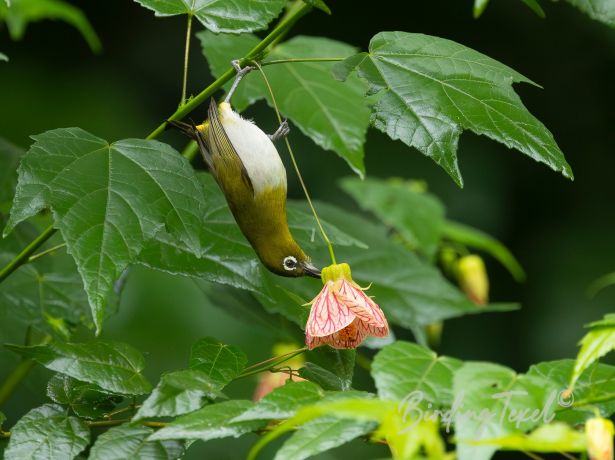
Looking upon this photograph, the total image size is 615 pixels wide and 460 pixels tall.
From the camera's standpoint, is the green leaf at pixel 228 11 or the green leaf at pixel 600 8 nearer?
the green leaf at pixel 600 8

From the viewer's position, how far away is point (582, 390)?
1.09m

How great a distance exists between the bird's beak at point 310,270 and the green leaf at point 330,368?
14cm

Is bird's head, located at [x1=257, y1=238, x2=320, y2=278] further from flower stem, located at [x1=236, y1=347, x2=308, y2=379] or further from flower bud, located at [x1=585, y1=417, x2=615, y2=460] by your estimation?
flower bud, located at [x1=585, y1=417, x2=615, y2=460]

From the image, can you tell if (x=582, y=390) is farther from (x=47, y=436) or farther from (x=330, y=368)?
(x=47, y=436)

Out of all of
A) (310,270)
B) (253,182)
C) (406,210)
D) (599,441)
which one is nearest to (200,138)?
(253,182)

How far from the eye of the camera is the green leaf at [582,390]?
1.04 m

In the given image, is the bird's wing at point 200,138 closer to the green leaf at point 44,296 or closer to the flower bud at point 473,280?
the green leaf at point 44,296

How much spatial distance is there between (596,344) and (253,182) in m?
0.56

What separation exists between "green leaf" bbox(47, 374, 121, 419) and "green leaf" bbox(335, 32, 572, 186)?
471 mm

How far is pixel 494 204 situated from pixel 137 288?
1.57 metres

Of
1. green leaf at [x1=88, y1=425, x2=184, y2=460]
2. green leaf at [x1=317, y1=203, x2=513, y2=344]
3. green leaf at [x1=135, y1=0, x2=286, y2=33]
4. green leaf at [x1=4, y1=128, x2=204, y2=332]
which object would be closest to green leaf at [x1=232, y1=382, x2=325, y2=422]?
green leaf at [x1=88, y1=425, x2=184, y2=460]

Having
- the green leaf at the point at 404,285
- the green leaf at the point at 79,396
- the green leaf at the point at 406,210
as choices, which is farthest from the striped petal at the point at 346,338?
the green leaf at the point at 406,210

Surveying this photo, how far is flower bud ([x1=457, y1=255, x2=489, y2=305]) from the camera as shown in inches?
92.4

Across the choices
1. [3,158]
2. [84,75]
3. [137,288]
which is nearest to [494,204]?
[137,288]
